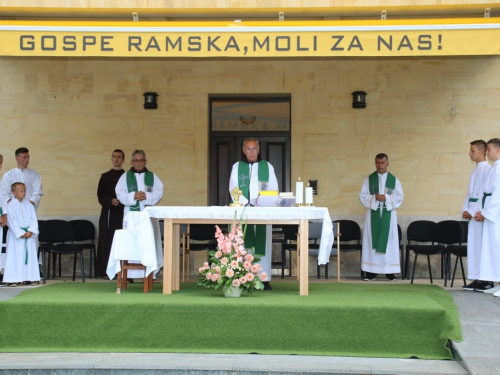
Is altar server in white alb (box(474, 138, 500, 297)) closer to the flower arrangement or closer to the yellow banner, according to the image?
the yellow banner

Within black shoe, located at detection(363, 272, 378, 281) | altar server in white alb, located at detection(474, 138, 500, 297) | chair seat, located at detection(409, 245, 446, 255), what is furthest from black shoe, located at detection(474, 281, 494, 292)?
black shoe, located at detection(363, 272, 378, 281)

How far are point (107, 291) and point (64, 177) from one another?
182 inches

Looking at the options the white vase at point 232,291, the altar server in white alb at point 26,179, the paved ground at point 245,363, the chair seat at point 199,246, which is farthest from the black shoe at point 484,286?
the altar server in white alb at point 26,179

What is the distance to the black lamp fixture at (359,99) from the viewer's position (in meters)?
12.0

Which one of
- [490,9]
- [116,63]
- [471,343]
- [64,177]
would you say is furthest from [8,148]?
[471,343]

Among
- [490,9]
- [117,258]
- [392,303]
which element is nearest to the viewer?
[392,303]

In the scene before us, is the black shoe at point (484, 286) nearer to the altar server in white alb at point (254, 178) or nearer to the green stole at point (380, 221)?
the green stole at point (380, 221)

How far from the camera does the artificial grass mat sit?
21.1 ft

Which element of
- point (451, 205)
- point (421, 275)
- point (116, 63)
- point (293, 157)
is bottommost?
point (421, 275)

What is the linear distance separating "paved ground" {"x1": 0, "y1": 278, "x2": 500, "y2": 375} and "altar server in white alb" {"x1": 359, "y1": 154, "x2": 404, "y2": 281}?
4.80m

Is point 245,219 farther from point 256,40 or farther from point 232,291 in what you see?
point 256,40

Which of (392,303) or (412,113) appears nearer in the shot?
(392,303)

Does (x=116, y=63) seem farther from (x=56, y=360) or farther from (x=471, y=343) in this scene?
(x=471, y=343)

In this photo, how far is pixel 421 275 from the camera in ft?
38.9
